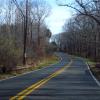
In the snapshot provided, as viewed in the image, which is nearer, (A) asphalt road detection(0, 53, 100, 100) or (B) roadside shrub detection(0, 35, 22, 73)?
(A) asphalt road detection(0, 53, 100, 100)

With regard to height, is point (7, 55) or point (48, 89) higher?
point (7, 55)

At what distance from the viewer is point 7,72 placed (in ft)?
126

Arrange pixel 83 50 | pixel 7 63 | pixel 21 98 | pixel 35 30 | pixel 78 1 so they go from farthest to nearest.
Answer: pixel 83 50, pixel 35 30, pixel 78 1, pixel 7 63, pixel 21 98

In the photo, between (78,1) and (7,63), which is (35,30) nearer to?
(78,1)

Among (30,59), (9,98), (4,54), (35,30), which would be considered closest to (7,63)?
(4,54)

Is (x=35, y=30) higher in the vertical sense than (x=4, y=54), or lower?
higher

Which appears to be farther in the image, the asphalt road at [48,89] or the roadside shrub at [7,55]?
the roadside shrub at [7,55]

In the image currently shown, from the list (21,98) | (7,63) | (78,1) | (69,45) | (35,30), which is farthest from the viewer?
(69,45)

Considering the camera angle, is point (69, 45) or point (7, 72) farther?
point (69, 45)

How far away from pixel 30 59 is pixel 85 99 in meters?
53.3

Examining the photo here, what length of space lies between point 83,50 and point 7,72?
13017cm

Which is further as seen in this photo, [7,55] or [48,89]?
[7,55]

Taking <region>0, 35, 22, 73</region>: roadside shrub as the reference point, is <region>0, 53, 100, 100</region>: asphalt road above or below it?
below

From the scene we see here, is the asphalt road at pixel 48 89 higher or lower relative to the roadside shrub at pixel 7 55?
lower
